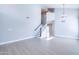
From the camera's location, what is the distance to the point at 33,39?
3711 mm

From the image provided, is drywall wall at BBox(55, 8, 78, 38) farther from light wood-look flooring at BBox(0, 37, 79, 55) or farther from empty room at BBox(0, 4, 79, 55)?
light wood-look flooring at BBox(0, 37, 79, 55)

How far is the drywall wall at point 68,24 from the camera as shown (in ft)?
11.2

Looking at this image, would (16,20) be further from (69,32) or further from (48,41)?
(69,32)

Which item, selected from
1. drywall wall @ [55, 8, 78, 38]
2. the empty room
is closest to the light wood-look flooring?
the empty room

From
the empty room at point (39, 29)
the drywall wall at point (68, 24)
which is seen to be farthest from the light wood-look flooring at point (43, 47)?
the drywall wall at point (68, 24)

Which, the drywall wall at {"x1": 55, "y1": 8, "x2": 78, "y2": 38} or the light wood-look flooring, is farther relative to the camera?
the drywall wall at {"x1": 55, "y1": 8, "x2": 78, "y2": 38}

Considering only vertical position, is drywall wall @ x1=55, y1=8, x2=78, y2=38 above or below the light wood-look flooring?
above

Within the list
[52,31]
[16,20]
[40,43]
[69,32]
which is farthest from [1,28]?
[69,32]

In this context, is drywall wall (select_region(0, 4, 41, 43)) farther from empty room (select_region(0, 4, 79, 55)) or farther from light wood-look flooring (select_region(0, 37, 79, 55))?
light wood-look flooring (select_region(0, 37, 79, 55))

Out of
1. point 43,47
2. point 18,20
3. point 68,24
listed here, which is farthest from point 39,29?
point 68,24

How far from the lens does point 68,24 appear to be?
11.6ft

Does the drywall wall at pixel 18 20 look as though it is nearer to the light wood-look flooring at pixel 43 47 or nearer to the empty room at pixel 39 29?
the empty room at pixel 39 29

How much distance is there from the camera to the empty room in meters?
3.32
